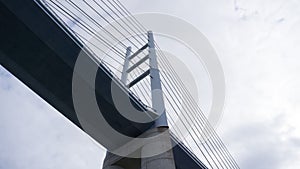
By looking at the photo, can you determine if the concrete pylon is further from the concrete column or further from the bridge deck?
the bridge deck

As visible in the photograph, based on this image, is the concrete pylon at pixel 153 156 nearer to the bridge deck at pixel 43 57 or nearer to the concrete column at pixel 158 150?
the concrete column at pixel 158 150

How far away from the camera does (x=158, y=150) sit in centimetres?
653

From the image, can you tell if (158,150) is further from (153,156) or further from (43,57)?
(43,57)

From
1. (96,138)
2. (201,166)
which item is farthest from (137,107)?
(201,166)

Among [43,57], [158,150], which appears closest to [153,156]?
[158,150]

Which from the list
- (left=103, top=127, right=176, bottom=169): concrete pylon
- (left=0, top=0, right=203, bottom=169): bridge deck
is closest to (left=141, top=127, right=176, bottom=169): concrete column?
(left=103, top=127, right=176, bottom=169): concrete pylon

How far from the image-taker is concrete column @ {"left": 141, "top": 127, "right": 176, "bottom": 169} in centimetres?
620

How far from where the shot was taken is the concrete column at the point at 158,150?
620 centimetres

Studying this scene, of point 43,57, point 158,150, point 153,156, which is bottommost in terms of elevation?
point 43,57

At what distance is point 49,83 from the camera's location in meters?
6.14

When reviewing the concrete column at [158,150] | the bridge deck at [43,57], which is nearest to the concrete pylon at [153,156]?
the concrete column at [158,150]

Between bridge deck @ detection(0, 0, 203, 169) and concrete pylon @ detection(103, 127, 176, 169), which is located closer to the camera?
bridge deck @ detection(0, 0, 203, 169)

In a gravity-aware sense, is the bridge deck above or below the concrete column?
below

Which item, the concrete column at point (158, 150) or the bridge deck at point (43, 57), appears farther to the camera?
the concrete column at point (158, 150)
